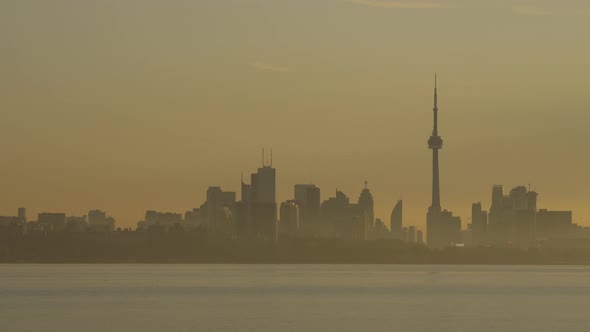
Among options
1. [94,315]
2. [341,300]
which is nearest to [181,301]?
[341,300]

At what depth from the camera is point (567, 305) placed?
18950 cm

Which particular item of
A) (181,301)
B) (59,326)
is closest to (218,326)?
(59,326)

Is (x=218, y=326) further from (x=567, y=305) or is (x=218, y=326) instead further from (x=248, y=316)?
(x=567, y=305)

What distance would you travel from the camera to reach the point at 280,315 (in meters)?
150

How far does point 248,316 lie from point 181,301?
4416cm

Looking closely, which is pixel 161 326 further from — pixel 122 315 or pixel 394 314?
pixel 394 314

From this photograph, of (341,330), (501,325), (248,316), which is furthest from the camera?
(248,316)

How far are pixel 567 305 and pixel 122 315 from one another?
78.1 m

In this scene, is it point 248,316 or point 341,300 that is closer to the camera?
point 248,316

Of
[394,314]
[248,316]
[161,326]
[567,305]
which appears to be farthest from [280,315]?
[567,305]

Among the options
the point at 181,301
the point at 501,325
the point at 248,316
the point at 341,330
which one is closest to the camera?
the point at 341,330

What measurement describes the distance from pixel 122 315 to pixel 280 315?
2004 centimetres

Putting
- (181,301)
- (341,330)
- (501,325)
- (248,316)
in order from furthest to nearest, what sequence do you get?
(181,301) < (248,316) < (501,325) < (341,330)

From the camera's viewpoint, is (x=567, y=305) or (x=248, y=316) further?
(x=567, y=305)
